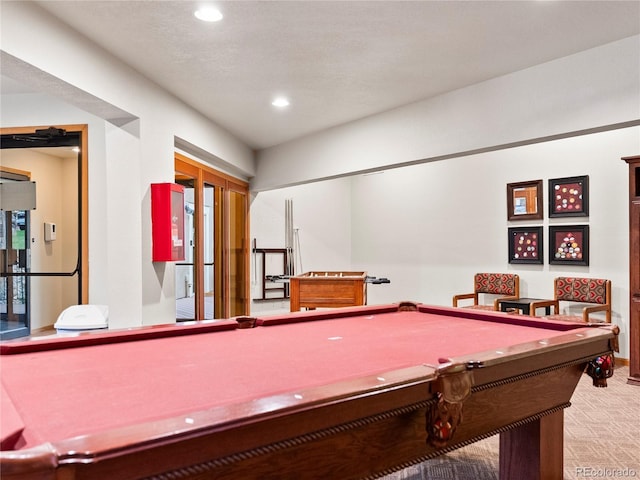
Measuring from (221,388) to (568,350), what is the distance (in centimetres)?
139

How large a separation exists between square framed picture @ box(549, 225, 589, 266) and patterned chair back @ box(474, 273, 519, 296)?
491 mm

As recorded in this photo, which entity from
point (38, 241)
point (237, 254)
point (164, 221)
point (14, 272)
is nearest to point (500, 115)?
point (164, 221)

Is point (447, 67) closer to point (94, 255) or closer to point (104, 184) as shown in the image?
point (104, 184)

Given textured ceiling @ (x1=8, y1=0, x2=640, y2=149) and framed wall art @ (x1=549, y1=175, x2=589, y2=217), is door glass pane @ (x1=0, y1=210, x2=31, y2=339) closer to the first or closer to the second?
textured ceiling @ (x1=8, y1=0, x2=640, y2=149)

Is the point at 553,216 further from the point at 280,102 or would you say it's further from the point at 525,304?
the point at 280,102

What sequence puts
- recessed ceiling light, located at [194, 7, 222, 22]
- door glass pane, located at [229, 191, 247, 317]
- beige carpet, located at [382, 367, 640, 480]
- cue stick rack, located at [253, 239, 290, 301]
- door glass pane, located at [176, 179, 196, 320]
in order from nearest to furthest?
beige carpet, located at [382, 367, 640, 480] < recessed ceiling light, located at [194, 7, 222, 22] < door glass pane, located at [176, 179, 196, 320] < door glass pane, located at [229, 191, 247, 317] < cue stick rack, located at [253, 239, 290, 301]

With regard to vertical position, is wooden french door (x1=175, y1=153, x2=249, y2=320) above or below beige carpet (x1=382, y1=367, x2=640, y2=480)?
above

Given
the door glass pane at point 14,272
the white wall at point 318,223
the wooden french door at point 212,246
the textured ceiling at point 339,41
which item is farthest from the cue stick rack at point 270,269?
the textured ceiling at point 339,41

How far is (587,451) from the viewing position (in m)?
2.80

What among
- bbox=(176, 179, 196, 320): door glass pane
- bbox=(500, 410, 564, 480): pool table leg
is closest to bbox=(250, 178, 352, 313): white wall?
bbox=(176, 179, 196, 320): door glass pane

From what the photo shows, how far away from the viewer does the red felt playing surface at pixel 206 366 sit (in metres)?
1.14

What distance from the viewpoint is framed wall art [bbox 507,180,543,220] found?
550 centimetres

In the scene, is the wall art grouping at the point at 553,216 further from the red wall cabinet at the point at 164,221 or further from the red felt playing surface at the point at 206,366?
the red wall cabinet at the point at 164,221

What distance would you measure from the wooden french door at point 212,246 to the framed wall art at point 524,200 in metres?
3.51
